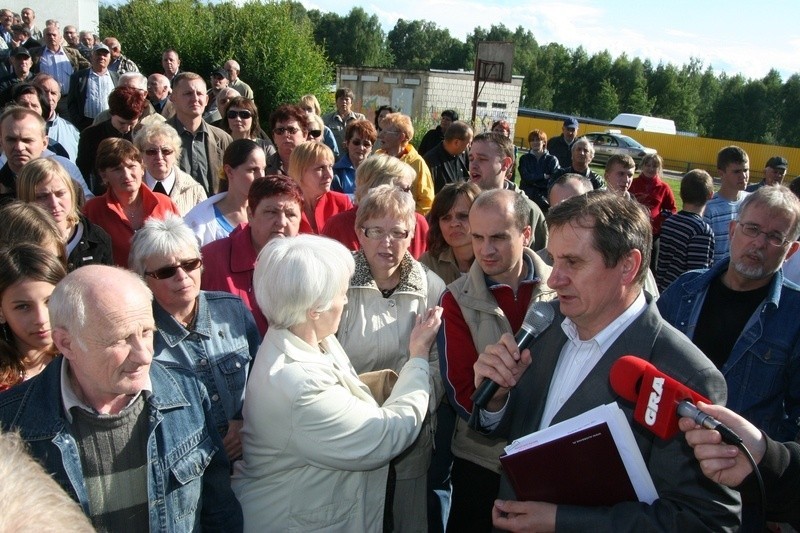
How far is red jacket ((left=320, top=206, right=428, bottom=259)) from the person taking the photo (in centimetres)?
456

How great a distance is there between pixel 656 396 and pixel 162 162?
15.1 ft

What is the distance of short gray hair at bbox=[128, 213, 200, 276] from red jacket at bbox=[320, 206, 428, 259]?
59.7 inches

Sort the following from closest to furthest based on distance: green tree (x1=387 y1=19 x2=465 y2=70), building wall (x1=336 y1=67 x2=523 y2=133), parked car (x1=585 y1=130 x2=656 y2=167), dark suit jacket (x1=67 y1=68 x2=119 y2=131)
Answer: dark suit jacket (x1=67 y1=68 x2=119 y2=131), building wall (x1=336 y1=67 x2=523 y2=133), parked car (x1=585 y1=130 x2=656 y2=167), green tree (x1=387 y1=19 x2=465 y2=70)

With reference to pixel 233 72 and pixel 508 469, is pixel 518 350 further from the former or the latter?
pixel 233 72

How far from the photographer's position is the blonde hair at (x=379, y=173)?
4.91 m

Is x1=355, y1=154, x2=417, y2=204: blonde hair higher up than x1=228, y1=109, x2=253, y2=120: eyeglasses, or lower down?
lower down

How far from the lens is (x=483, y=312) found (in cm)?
316

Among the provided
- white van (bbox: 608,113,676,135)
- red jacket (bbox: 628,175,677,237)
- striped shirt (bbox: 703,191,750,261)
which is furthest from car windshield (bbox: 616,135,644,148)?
striped shirt (bbox: 703,191,750,261)

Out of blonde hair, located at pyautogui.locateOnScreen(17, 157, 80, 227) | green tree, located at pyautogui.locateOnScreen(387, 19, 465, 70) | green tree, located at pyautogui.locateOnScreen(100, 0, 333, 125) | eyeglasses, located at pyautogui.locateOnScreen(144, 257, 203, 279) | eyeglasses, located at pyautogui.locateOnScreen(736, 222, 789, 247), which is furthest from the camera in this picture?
green tree, located at pyautogui.locateOnScreen(387, 19, 465, 70)

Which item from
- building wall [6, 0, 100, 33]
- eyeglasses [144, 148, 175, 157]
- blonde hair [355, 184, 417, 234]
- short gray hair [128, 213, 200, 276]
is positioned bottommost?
short gray hair [128, 213, 200, 276]

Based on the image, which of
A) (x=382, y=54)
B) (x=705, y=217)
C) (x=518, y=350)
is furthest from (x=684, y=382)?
(x=382, y=54)

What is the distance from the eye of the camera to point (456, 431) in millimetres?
3479

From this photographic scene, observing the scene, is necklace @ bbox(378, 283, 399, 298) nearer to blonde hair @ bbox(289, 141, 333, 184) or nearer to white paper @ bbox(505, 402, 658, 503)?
white paper @ bbox(505, 402, 658, 503)

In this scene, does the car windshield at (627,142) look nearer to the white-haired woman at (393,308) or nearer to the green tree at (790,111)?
the green tree at (790,111)
